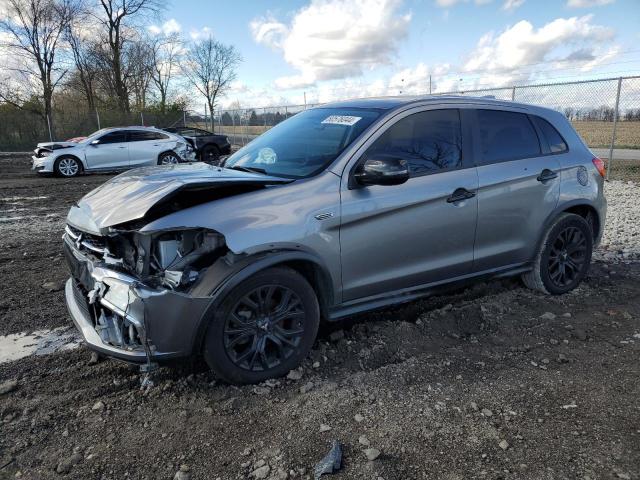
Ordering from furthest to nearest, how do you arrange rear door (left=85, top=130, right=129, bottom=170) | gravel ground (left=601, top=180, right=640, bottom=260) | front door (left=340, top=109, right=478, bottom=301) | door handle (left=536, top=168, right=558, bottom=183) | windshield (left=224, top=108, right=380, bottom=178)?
1. rear door (left=85, top=130, right=129, bottom=170)
2. gravel ground (left=601, top=180, right=640, bottom=260)
3. door handle (left=536, top=168, right=558, bottom=183)
4. windshield (left=224, top=108, right=380, bottom=178)
5. front door (left=340, top=109, right=478, bottom=301)

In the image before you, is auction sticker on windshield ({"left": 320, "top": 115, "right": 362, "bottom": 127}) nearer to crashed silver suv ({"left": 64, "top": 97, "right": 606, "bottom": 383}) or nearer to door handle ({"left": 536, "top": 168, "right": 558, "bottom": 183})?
crashed silver suv ({"left": 64, "top": 97, "right": 606, "bottom": 383})

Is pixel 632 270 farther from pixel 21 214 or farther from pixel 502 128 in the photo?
pixel 21 214

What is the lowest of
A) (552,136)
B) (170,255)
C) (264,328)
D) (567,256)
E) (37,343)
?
(37,343)

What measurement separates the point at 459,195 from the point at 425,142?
49 cm

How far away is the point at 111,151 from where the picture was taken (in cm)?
1565

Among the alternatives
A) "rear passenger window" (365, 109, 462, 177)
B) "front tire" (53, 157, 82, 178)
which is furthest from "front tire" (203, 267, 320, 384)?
"front tire" (53, 157, 82, 178)

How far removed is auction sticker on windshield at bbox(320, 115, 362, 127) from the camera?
3779mm

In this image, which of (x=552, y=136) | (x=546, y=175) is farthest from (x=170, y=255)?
(x=552, y=136)

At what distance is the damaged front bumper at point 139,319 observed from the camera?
9.23 feet

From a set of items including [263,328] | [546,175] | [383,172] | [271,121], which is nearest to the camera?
[263,328]

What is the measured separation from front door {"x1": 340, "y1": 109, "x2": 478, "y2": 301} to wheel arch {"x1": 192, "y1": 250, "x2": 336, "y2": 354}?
0.16 metres

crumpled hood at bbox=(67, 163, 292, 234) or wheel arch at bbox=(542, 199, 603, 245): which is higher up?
crumpled hood at bbox=(67, 163, 292, 234)

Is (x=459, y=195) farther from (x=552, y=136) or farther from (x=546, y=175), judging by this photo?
(x=552, y=136)

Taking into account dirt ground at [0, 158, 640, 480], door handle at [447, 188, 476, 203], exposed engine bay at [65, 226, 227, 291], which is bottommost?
dirt ground at [0, 158, 640, 480]
